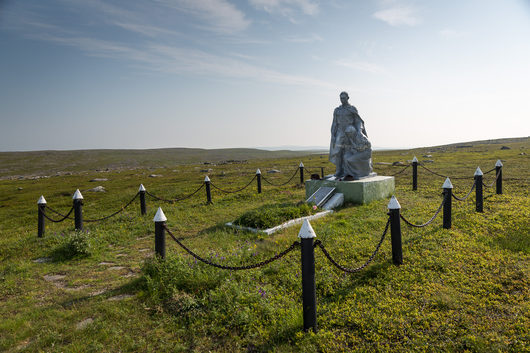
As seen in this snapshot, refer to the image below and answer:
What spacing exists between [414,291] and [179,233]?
670cm

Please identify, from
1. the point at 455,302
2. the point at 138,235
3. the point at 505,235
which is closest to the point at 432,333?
the point at 455,302

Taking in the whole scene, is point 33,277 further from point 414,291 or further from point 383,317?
point 414,291

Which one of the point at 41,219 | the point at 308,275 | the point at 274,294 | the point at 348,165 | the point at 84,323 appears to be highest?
the point at 348,165

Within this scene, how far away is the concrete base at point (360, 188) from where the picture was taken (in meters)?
10.9

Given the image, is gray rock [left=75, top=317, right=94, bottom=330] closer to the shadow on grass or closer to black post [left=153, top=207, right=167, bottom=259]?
the shadow on grass

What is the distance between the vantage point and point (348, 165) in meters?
12.0

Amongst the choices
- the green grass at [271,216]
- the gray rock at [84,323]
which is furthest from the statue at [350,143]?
the gray rock at [84,323]

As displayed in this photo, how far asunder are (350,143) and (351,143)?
0.05m

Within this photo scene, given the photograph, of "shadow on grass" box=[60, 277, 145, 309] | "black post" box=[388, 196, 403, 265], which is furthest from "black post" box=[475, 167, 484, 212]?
"shadow on grass" box=[60, 277, 145, 309]

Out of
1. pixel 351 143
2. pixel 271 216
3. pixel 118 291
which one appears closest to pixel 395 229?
pixel 271 216

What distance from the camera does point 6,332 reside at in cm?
432

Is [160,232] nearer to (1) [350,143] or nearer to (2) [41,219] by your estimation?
(2) [41,219]

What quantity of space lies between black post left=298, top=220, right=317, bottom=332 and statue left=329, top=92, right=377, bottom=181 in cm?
815

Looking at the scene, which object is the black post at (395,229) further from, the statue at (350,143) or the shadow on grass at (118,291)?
the statue at (350,143)
